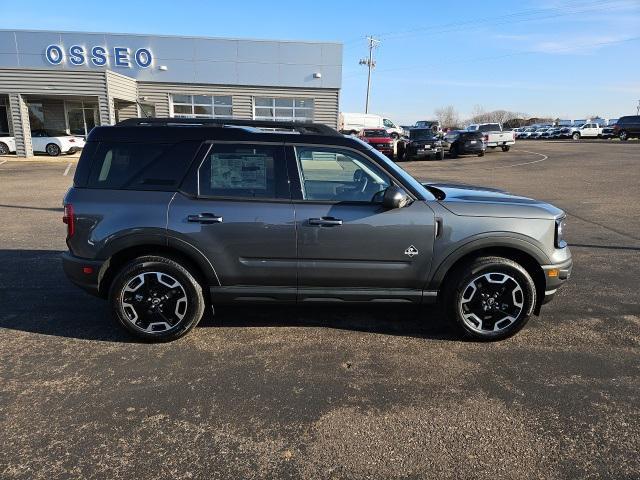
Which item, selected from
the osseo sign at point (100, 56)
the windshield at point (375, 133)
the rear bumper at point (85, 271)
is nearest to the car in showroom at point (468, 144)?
the windshield at point (375, 133)

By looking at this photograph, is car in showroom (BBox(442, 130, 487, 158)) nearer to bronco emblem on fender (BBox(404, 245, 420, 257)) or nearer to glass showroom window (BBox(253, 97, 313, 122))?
glass showroom window (BBox(253, 97, 313, 122))

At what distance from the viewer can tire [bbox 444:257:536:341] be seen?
13.4 ft

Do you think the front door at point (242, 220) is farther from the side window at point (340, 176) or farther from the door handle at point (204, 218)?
the side window at point (340, 176)

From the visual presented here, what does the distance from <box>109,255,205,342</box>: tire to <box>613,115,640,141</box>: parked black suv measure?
5096 cm

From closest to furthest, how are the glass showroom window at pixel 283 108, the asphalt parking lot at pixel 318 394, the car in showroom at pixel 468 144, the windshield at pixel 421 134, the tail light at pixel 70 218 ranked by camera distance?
the asphalt parking lot at pixel 318 394 → the tail light at pixel 70 218 → the glass showroom window at pixel 283 108 → the windshield at pixel 421 134 → the car in showroom at pixel 468 144

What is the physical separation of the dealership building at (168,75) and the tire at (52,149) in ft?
3.40

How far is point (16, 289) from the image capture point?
5.41 meters

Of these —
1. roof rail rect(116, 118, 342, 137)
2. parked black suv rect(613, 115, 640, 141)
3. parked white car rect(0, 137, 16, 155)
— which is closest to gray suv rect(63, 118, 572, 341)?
roof rail rect(116, 118, 342, 137)

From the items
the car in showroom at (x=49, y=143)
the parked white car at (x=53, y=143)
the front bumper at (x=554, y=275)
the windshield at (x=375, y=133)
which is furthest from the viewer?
the windshield at (x=375, y=133)

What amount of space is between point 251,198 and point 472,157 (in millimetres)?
26566

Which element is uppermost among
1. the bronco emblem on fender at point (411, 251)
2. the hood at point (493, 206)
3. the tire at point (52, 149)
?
the hood at point (493, 206)

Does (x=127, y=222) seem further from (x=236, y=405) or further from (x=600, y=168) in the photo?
(x=600, y=168)

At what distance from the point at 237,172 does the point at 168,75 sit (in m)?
25.1

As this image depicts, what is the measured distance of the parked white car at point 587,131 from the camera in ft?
177
